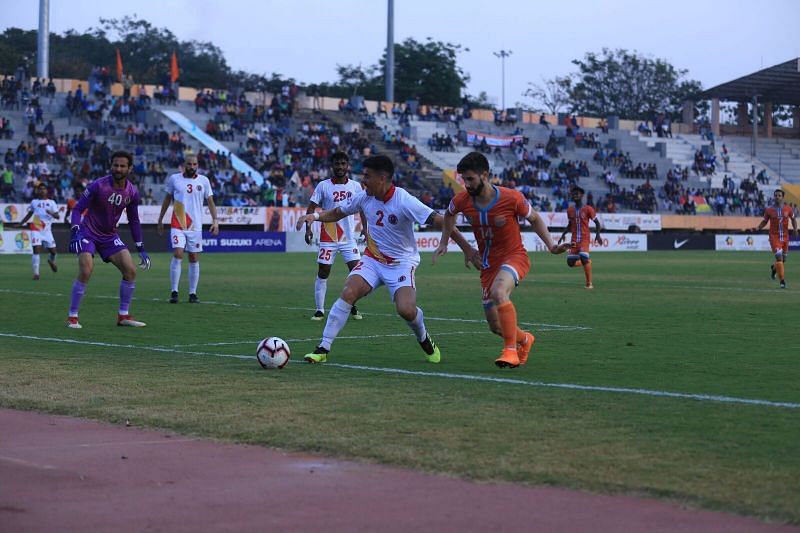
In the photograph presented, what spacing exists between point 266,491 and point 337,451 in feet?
3.49

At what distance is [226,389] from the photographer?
999 cm

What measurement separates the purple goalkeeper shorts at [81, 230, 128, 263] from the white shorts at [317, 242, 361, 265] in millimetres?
3204

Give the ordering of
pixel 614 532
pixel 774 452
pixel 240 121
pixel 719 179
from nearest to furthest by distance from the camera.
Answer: pixel 614 532 < pixel 774 452 < pixel 240 121 < pixel 719 179

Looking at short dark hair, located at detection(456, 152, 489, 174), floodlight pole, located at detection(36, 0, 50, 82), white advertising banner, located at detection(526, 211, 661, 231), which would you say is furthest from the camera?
white advertising banner, located at detection(526, 211, 661, 231)

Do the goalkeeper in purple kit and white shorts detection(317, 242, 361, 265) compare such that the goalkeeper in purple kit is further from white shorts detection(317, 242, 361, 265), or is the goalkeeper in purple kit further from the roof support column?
the roof support column

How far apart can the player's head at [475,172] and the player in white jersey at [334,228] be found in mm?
5651

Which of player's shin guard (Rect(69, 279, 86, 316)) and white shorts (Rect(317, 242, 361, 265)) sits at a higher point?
white shorts (Rect(317, 242, 361, 265))

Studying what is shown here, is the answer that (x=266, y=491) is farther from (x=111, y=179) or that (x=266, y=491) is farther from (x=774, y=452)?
(x=111, y=179)

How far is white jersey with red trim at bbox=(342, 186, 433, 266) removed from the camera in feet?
39.3

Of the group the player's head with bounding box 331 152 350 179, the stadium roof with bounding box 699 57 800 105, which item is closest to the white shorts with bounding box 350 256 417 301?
the player's head with bounding box 331 152 350 179

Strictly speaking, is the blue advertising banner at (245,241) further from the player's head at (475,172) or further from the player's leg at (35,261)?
the player's head at (475,172)

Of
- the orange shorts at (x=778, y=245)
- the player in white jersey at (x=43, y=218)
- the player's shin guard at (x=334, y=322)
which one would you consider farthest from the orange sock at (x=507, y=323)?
the player in white jersey at (x=43, y=218)

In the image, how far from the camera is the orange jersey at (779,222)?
97.3 ft

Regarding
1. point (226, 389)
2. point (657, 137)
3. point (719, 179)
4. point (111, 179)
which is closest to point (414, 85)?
point (657, 137)
